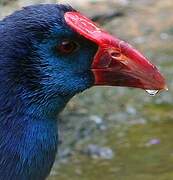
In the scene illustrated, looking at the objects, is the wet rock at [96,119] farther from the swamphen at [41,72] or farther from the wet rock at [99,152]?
the swamphen at [41,72]

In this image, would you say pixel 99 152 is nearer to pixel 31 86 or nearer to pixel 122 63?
pixel 122 63

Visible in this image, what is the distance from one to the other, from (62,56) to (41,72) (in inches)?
4.9

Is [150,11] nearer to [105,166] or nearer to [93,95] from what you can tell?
[93,95]

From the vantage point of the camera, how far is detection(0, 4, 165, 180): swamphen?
165 inches

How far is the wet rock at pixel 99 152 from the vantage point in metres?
7.47

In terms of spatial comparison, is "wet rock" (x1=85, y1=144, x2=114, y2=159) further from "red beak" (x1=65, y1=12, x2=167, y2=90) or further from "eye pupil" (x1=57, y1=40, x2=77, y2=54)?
"eye pupil" (x1=57, y1=40, x2=77, y2=54)

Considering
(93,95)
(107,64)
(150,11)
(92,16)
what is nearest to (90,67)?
(107,64)

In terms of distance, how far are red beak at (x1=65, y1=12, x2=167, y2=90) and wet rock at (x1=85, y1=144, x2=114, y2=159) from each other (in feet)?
10.1

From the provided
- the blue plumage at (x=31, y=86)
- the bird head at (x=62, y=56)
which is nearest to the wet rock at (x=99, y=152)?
the bird head at (x=62, y=56)

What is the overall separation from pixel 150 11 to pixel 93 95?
269 cm

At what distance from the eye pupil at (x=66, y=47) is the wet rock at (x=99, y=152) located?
3234 millimetres

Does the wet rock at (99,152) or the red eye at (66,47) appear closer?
the red eye at (66,47)

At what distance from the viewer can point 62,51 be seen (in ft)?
14.0

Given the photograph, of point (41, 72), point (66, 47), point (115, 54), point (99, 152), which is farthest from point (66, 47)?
point (99, 152)
